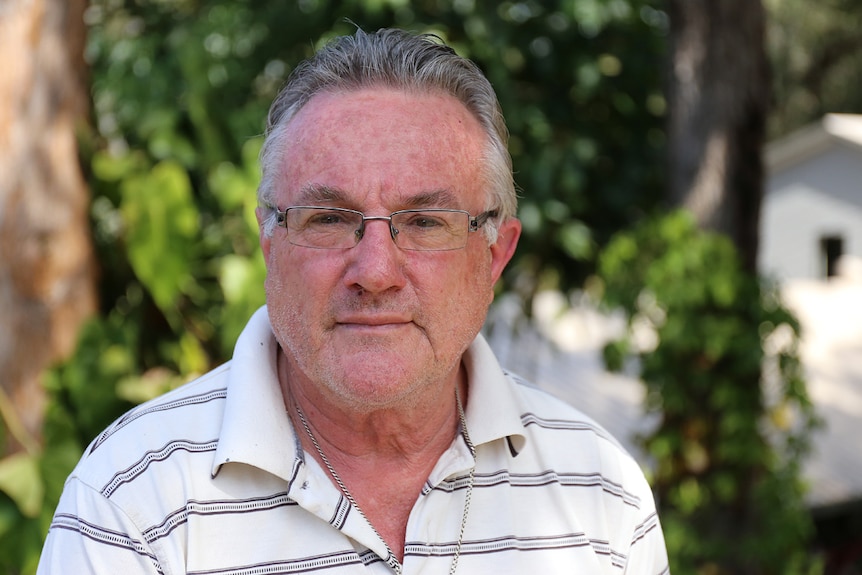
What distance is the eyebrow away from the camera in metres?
1.38

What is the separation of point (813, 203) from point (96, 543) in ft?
57.2

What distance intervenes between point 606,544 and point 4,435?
1.89m

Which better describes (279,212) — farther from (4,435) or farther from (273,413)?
(4,435)

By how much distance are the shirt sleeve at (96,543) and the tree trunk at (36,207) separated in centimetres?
165

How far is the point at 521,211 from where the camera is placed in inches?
133

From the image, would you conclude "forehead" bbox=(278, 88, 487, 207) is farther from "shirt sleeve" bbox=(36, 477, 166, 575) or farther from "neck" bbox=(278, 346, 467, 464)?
"shirt sleeve" bbox=(36, 477, 166, 575)

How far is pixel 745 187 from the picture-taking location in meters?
3.46

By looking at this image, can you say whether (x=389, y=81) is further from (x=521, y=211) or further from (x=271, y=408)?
(x=521, y=211)

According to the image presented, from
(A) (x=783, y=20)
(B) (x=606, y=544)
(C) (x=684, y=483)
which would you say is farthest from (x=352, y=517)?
(A) (x=783, y=20)

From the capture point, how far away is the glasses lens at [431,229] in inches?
55.0

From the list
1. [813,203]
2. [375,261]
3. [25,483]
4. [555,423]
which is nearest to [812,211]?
[813,203]

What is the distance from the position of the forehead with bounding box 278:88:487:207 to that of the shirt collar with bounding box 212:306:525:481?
0.27 m

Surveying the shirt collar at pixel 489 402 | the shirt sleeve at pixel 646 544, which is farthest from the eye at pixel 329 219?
the shirt sleeve at pixel 646 544

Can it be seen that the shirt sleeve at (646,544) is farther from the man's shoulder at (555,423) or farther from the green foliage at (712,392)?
the green foliage at (712,392)
